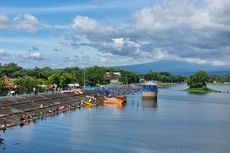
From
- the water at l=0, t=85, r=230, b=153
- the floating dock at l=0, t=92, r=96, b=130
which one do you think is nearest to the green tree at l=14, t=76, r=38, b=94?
the floating dock at l=0, t=92, r=96, b=130

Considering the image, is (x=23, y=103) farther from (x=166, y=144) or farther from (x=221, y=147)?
(x=221, y=147)

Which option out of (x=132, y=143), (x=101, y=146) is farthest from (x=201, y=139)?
(x=101, y=146)

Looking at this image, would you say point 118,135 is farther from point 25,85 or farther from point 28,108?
point 25,85

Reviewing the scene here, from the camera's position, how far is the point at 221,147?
55.2 metres

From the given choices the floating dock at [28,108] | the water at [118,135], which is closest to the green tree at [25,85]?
the floating dock at [28,108]

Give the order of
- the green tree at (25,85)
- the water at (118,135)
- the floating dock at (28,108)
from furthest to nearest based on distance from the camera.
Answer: the green tree at (25,85) < the floating dock at (28,108) < the water at (118,135)

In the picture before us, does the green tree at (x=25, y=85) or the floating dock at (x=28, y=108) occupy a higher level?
the green tree at (x=25, y=85)

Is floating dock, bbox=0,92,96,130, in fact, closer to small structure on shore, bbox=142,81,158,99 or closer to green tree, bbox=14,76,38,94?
green tree, bbox=14,76,38,94

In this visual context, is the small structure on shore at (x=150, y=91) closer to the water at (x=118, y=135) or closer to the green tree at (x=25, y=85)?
the green tree at (x=25, y=85)

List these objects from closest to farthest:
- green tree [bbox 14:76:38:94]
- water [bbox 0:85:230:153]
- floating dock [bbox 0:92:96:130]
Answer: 1. water [bbox 0:85:230:153]
2. floating dock [bbox 0:92:96:130]
3. green tree [bbox 14:76:38:94]

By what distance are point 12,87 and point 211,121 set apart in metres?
56.0

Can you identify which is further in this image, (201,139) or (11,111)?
(11,111)

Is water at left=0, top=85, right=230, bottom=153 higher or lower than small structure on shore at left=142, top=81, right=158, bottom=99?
lower

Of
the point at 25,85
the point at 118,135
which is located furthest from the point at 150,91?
the point at 118,135
